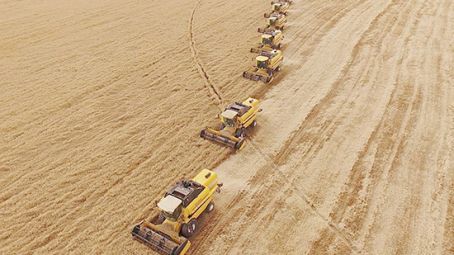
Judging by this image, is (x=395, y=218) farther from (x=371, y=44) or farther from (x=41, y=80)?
(x=41, y=80)

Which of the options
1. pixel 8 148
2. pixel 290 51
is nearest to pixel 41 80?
pixel 8 148

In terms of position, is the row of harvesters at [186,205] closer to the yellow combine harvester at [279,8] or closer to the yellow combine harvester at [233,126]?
the yellow combine harvester at [233,126]

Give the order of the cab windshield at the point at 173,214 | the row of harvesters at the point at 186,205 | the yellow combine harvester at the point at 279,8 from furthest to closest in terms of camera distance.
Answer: the yellow combine harvester at the point at 279,8 < the row of harvesters at the point at 186,205 < the cab windshield at the point at 173,214

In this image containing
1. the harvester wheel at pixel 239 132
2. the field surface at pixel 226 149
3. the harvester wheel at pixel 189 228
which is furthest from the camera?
the harvester wheel at pixel 239 132

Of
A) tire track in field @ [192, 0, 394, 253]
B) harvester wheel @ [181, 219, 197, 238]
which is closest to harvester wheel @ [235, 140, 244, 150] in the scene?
tire track in field @ [192, 0, 394, 253]

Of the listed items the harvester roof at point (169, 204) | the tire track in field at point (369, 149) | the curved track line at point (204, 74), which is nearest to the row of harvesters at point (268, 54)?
the curved track line at point (204, 74)

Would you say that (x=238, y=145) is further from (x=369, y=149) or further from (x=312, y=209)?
(x=369, y=149)
